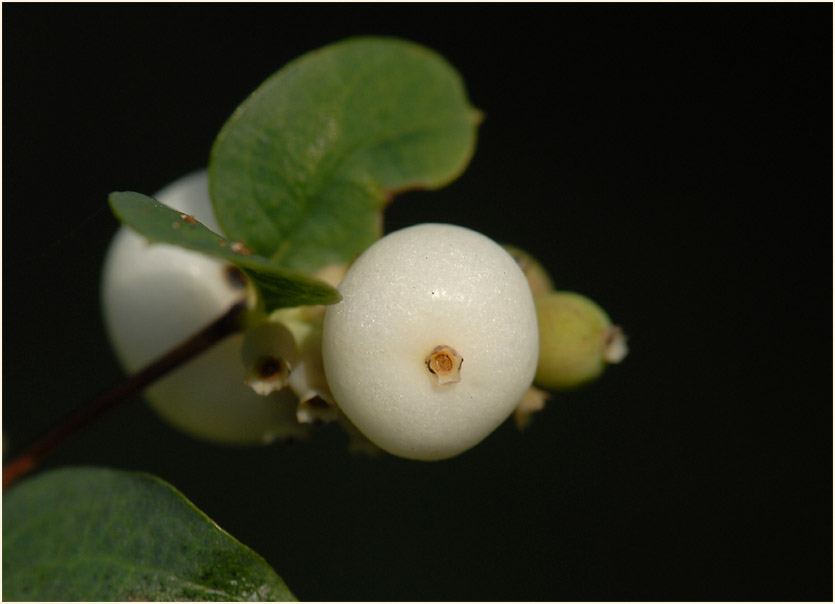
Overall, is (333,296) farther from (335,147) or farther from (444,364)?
(335,147)

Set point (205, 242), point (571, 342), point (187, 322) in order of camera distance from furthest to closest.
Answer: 1. point (187, 322)
2. point (571, 342)
3. point (205, 242)

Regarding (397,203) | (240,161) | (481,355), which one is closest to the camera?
(481,355)

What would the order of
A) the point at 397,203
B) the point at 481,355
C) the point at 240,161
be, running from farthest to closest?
the point at 397,203 < the point at 240,161 < the point at 481,355

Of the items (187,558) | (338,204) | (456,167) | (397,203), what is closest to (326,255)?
(338,204)

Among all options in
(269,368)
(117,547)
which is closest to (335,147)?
(269,368)

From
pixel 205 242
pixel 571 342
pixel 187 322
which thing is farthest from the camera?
pixel 187 322

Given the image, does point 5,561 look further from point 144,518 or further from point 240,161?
point 240,161
